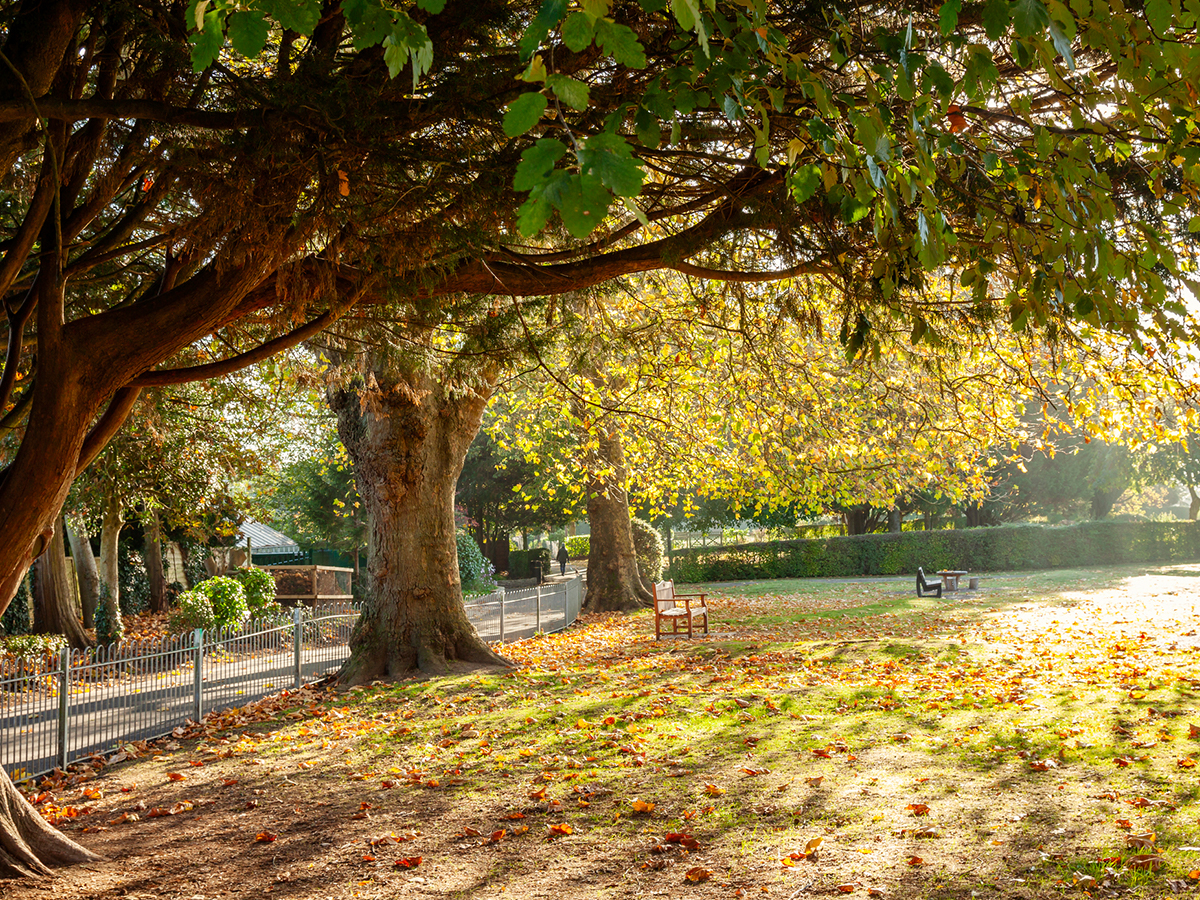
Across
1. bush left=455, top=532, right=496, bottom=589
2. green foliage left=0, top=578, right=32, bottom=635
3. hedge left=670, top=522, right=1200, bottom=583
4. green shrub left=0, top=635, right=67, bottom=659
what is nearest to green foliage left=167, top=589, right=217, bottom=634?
green shrub left=0, top=635, right=67, bottom=659

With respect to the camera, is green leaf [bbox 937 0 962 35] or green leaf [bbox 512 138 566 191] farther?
green leaf [bbox 937 0 962 35]

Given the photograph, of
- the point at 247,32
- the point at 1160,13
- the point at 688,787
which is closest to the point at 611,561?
the point at 688,787

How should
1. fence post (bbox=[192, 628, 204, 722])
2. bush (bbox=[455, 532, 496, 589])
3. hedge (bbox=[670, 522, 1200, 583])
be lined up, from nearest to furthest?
fence post (bbox=[192, 628, 204, 722])
bush (bbox=[455, 532, 496, 589])
hedge (bbox=[670, 522, 1200, 583])

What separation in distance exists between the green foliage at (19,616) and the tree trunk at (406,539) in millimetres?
11255

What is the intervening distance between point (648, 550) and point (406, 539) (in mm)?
14966

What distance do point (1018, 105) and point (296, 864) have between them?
531cm

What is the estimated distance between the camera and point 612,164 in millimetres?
1826

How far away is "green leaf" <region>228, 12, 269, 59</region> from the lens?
2.15m

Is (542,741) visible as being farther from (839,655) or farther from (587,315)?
(839,655)

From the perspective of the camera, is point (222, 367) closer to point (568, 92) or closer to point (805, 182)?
point (805, 182)

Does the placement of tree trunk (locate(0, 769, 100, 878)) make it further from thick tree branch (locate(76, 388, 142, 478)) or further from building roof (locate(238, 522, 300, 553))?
building roof (locate(238, 522, 300, 553))

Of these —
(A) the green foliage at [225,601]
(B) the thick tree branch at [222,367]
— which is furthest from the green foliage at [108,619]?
(B) the thick tree branch at [222,367]

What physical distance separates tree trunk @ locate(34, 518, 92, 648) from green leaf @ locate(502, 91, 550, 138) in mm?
18359

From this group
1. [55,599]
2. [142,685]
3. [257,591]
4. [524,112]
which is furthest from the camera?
[257,591]
